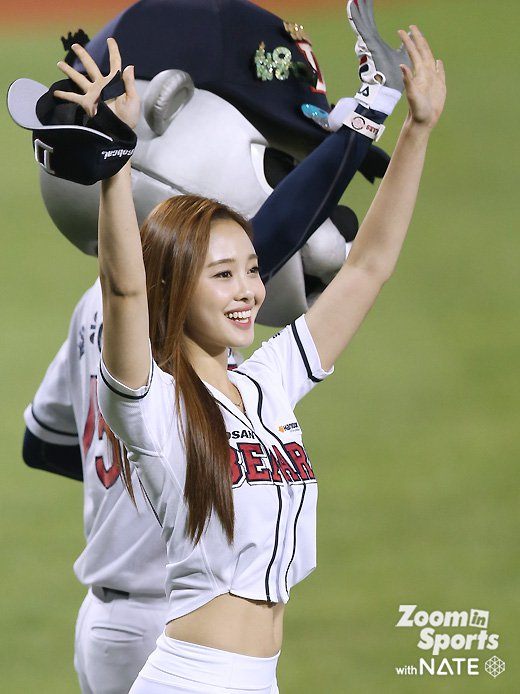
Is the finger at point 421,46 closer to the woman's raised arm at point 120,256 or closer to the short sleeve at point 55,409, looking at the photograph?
the woman's raised arm at point 120,256

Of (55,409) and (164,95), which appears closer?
(164,95)

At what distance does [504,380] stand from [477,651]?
206 cm

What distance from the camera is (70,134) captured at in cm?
178

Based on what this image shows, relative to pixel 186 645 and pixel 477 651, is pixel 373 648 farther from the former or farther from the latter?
pixel 186 645

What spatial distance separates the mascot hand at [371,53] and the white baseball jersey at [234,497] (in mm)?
788

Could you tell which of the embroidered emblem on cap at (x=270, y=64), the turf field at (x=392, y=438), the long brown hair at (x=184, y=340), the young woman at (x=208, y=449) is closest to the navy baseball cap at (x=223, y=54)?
the embroidered emblem on cap at (x=270, y=64)

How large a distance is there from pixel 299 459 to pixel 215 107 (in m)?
1.33

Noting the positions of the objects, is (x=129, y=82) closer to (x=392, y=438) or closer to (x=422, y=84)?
(x=422, y=84)

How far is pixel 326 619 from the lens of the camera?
13.8ft

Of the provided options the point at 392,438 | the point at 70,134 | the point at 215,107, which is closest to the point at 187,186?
the point at 215,107

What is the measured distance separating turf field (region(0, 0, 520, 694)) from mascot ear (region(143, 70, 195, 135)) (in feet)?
5.91

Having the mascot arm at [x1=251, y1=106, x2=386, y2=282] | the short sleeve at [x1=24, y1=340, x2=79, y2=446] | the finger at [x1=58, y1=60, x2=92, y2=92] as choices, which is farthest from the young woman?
the short sleeve at [x1=24, y1=340, x2=79, y2=446]

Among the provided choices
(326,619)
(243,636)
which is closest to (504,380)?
(326,619)

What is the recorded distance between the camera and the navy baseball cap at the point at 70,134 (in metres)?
1.78
